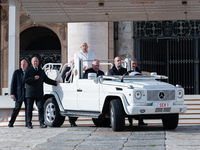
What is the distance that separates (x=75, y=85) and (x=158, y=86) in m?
2.11

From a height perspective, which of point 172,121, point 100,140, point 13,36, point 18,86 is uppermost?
point 13,36

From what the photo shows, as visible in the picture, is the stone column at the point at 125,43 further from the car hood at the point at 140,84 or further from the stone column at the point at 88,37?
the car hood at the point at 140,84

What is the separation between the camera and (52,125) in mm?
11984

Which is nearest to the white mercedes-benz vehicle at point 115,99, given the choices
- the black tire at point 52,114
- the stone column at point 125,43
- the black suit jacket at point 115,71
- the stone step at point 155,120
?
the black tire at point 52,114

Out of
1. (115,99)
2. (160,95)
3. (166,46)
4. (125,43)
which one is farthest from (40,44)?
(160,95)

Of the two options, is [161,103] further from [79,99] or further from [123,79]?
[79,99]

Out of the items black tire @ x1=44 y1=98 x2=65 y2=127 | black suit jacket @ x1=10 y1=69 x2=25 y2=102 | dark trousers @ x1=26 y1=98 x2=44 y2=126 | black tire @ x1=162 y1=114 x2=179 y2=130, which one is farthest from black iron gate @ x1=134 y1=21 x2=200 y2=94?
black tire @ x1=162 y1=114 x2=179 y2=130

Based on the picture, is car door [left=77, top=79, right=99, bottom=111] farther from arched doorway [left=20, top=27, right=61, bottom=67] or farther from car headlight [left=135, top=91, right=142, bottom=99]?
arched doorway [left=20, top=27, right=61, bottom=67]

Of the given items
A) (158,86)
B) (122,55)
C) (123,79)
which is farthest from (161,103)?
(122,55)

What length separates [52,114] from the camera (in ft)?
39.7

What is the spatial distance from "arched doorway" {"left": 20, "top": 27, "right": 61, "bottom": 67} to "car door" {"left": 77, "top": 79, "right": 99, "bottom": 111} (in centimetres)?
1342

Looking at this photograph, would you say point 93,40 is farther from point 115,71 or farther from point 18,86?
point 115,71

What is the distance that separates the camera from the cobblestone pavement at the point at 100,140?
7.80m

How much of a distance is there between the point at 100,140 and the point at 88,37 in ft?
38.9
